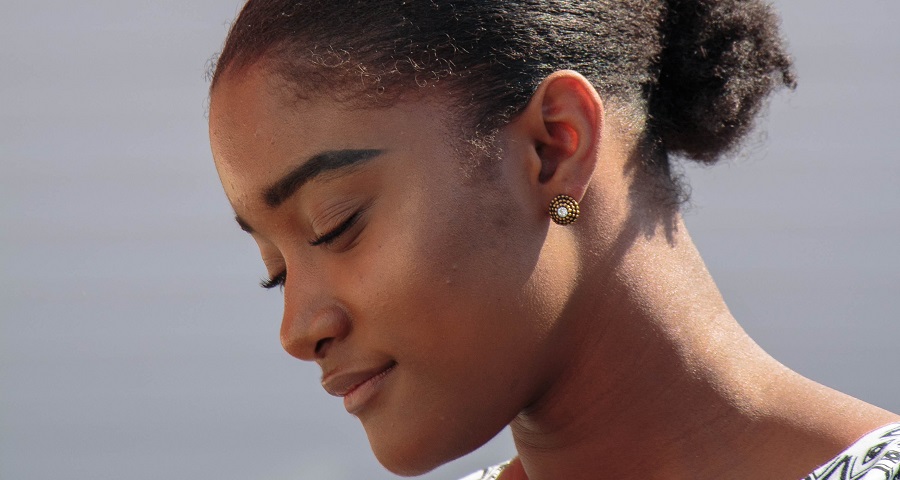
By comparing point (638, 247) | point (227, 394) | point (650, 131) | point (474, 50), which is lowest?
point (638, 247)

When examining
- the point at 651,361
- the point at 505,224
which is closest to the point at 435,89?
the point at 505,224

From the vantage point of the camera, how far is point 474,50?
4.85 feet

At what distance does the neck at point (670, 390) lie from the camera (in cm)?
145

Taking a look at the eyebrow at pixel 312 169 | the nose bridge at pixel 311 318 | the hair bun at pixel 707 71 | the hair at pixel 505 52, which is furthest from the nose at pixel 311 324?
the hair bun at pixel 707 71

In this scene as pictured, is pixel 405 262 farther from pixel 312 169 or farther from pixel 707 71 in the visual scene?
pixel 707 71

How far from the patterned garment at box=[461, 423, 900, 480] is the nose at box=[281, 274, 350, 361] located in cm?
67

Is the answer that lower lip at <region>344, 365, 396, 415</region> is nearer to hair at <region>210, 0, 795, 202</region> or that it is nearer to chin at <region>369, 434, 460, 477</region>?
chin at <region>369, 434, 460, 477</region>

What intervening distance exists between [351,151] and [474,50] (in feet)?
0.77

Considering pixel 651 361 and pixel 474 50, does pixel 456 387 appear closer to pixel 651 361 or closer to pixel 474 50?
pixel 651 361

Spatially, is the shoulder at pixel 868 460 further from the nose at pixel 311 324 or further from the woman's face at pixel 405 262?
the nose at pixel 311 324

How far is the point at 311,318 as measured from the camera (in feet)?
4.83

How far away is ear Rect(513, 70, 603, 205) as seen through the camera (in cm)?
147

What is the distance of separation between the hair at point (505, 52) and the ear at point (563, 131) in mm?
29

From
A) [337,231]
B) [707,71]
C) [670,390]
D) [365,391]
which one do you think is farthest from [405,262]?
[707,71]
